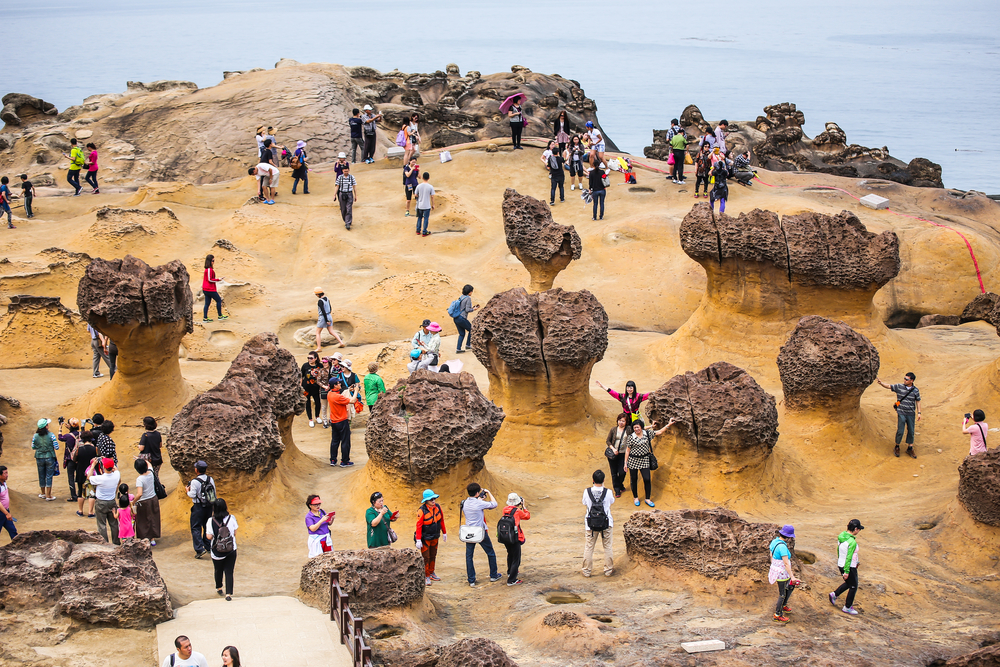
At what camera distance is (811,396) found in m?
14.0

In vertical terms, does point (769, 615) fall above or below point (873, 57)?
below

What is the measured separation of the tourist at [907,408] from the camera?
44.2 ft

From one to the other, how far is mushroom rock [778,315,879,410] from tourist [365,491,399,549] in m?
6.53

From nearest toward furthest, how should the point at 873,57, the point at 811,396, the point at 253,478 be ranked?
the point at 253,478
the point at 811,396
the point at 873,57

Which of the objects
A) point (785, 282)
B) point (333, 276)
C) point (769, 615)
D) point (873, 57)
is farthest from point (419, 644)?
point (873, 57)

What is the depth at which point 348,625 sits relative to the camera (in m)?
8.05

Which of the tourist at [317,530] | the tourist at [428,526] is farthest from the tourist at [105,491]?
the tourist at [428,526]

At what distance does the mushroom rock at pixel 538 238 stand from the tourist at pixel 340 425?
19.5 ft

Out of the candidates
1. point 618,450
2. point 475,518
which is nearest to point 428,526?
point 475,518

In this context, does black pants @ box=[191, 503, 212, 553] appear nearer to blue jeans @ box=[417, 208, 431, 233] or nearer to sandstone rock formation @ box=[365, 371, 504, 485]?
sandstone rock formation @ box=[365, 371, 504, 485]

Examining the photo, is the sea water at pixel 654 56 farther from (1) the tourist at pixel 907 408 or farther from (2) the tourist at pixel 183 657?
A: (2) the tourist at pixel 183 657

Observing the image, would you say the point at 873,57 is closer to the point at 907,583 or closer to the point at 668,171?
the point at 668,171

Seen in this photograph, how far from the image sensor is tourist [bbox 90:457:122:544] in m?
10.5

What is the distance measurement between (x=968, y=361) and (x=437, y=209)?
12.0m
